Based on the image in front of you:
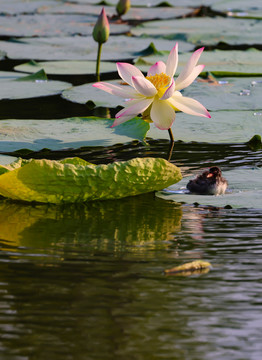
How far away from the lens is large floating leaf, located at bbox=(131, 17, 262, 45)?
573cm

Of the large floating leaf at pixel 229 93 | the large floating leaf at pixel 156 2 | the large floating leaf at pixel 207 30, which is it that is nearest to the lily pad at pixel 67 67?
A: the large floating leaf at pixel 229 93

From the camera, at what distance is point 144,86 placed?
2.09 meters

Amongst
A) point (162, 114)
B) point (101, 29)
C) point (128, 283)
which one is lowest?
point (128, 283)

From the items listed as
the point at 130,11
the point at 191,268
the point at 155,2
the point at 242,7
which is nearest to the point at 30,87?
the point at 191,268

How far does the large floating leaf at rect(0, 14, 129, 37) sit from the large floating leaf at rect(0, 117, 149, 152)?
3303mm

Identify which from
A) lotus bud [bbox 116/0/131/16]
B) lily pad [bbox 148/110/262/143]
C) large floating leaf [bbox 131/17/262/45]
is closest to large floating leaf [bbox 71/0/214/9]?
large floating leaf [bbox 131/17/262/45]

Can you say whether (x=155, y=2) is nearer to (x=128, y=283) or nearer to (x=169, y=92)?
(x=169, y=92)

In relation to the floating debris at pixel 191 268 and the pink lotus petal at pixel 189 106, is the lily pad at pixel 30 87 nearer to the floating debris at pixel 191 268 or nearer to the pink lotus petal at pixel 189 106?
the pink lotus petal at pixel 189 106

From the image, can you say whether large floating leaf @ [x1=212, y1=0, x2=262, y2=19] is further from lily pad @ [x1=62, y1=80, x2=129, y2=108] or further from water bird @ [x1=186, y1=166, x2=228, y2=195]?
water bird @ [x1=186, y1=166, x2=228, y2=195]

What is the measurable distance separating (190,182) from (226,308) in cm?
71

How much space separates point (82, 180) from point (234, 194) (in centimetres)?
43

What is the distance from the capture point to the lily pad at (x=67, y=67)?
4.36 metres

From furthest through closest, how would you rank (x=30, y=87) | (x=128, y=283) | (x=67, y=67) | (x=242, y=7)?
(x=242, y=7) < (x=67, y=67) < (x=30, y=87) < (x=128, y=283)

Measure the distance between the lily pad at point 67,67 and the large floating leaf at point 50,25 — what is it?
1400 millimetres
